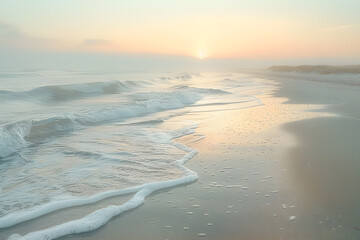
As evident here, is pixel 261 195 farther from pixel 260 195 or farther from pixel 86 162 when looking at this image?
pixel 86 162

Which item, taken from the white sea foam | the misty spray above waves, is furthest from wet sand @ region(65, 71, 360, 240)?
the misty spray above waves

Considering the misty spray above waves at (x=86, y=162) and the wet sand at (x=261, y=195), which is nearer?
the wet sand at (x=261, y=195)

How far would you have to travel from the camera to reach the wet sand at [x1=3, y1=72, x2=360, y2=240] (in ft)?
10.7

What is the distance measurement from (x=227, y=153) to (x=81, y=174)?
2745mm

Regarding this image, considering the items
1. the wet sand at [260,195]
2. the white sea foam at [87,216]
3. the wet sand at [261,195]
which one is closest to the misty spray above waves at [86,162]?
the white sea foam at [87,216]

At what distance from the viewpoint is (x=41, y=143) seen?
24.8ft

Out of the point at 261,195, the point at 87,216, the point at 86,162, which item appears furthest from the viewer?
the point at 86,162

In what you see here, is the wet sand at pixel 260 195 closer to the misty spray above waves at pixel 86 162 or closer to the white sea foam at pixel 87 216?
the white sea foam at pixel 87 216

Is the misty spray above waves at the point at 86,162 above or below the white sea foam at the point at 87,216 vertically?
above

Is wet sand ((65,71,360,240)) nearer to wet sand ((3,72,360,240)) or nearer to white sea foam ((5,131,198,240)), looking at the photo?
wet sand ((3,72,360,240))

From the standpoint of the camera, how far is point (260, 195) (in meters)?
4.14

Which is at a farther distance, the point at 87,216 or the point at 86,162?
the point at 86,162

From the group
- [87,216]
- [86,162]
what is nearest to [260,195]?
[87,216]

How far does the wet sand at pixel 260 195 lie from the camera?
327 cm
